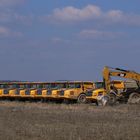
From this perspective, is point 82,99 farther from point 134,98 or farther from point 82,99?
point 134,98

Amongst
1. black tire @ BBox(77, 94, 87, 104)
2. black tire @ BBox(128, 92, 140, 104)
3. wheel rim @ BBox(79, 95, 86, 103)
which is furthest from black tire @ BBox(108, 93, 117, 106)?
wheel rim @ BBox(79, 95, 86, 103)

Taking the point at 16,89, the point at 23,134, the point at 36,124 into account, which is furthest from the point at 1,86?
the point at 23,134

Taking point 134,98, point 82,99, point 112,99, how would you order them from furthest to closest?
1. point 82,99
2. point 134,98
3. point 112,99

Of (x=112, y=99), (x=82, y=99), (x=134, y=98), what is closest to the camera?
(x=112, y=99)

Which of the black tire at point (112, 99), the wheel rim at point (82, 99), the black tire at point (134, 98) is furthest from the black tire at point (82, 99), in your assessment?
the black tire at point (134, 98)

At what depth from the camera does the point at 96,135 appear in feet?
55.4

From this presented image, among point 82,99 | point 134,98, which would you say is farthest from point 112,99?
point 82,99

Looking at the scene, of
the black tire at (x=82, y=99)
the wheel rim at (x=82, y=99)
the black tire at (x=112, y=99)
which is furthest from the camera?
the wheel rim at (x=82, y=99)

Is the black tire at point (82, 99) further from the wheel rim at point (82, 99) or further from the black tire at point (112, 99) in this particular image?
the black tire at point (112, 99)

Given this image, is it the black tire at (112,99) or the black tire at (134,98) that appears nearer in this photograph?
the black tire at (112,99)

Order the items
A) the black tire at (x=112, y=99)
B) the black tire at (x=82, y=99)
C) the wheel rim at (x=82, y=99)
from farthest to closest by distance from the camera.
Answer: the wheel rim at (x=82, y=99)
the black tire at (x=82, y=99)
the black tire at (x=112, y=99)

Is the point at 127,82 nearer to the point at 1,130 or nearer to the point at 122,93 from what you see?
the point at 122,93

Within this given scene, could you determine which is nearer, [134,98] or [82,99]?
[134,98]

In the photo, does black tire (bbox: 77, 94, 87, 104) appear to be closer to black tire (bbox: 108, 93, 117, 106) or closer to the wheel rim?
the wheel rim
